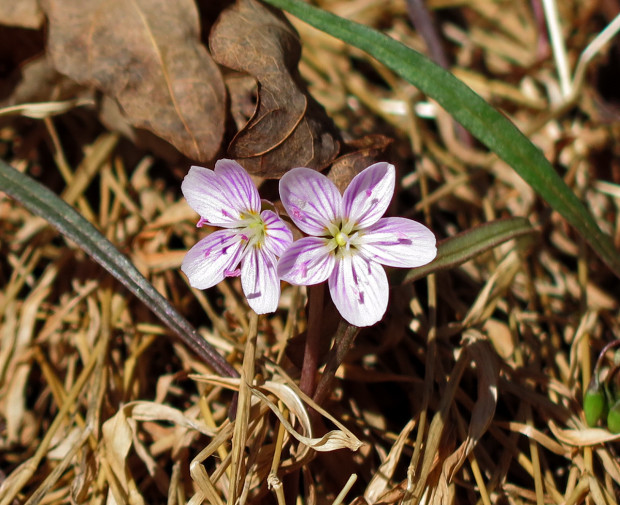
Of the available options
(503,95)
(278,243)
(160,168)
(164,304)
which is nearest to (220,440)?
(164,304)

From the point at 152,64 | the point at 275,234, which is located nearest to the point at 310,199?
the point at 275,234

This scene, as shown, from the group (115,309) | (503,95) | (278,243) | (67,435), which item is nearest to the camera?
(278,243)

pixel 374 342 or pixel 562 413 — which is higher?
pixel 562 413

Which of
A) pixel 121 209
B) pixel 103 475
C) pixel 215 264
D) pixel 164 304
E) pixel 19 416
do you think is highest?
pixel 215 264

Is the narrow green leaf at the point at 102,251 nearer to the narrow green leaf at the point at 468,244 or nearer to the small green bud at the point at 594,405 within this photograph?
the narrow green leaf at the point at 468,244

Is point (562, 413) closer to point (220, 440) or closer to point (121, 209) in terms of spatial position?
point (220, 440)

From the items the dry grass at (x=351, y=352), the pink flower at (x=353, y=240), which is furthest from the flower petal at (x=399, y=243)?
the dry grass at (x=351, y=352)
